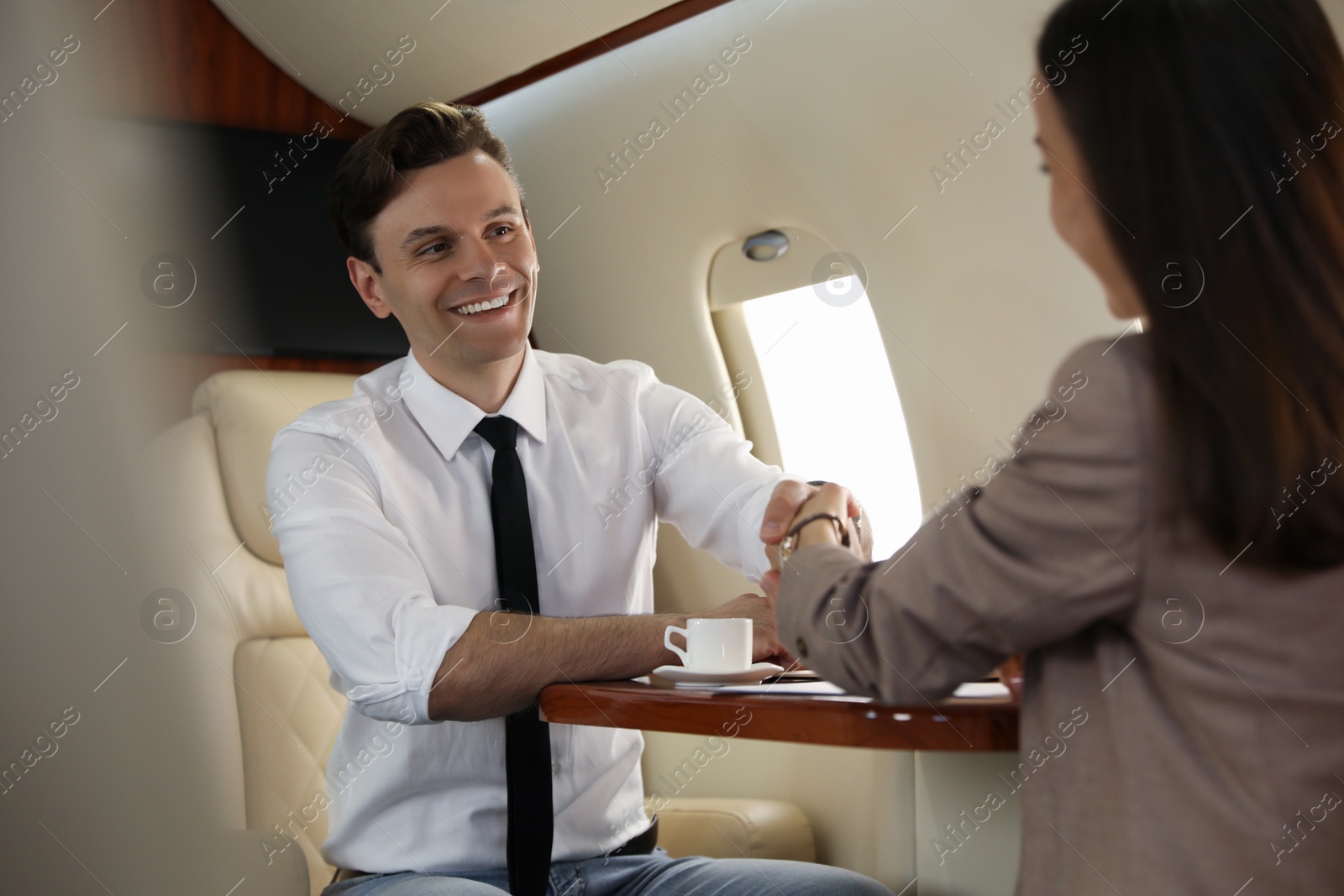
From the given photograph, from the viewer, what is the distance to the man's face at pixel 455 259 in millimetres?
2188

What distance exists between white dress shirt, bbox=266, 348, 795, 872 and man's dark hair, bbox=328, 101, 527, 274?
0.37 metres

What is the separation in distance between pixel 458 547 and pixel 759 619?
25.1 inches

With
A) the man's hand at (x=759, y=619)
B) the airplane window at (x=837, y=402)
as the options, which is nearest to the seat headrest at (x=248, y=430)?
the airplane window at (x=837, y=402)

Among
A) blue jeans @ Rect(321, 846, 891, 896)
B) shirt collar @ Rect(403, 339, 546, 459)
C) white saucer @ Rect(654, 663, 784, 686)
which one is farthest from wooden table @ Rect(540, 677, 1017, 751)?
shirt collar @ Rect(403, 339, 546, 459)

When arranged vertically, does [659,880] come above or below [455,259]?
below

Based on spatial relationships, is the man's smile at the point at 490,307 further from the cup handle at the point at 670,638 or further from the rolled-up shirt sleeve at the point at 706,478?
the cup handle at the point at 670,638

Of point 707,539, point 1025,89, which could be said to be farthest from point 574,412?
point 1025,89

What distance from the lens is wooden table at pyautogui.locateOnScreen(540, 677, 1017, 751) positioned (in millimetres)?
1126

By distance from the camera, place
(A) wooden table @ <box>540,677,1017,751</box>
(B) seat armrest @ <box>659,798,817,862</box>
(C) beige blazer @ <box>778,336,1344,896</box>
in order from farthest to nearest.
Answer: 1. (B) seat armrest @ <box>659,798,817,862</box>
2. (A) wooden table @ <box>540,677,1017,751</box>
3. (C) beige blazer @ <box>778,336,1344,896</box>

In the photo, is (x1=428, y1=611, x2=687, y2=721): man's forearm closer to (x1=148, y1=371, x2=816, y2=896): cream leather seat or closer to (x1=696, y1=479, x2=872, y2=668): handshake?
(x1=696, y1=479, x2=872, y2=668): handshake

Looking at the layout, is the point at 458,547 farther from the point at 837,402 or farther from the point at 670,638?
the point at 837,402

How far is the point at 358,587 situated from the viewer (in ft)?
5.37

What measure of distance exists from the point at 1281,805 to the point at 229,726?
2408 mm

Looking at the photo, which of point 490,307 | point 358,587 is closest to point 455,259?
point 490,307
